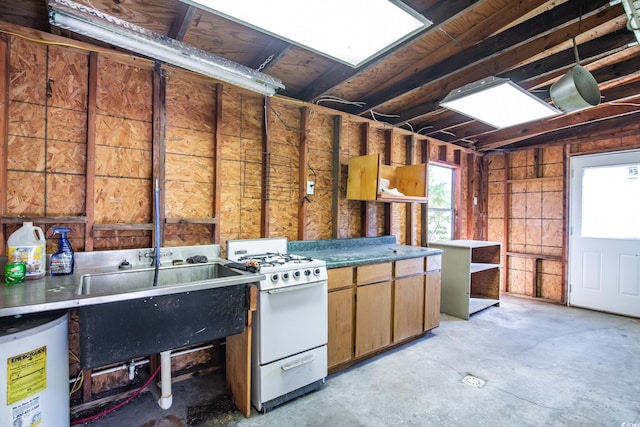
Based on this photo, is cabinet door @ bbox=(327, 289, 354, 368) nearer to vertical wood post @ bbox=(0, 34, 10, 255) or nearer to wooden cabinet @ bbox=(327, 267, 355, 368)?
wooden cabinet @ bbox=(327, 267, 355, 368)

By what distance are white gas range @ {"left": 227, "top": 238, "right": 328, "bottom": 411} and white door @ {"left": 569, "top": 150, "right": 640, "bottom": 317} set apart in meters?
4.35

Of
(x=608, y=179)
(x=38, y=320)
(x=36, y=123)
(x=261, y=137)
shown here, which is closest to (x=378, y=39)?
(x=261, y=137)

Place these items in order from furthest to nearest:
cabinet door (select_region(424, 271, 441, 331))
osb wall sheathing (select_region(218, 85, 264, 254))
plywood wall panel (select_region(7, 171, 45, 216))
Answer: cabinet door (select_region(424, 271, 441, 331))
osb wall sheathing (select_region(218, 85, 264, 254))
plywood wall panel (select_region(7, 171, 45, 216))

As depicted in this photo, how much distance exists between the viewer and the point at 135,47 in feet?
5.65

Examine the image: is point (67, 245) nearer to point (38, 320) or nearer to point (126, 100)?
point (38, 320)

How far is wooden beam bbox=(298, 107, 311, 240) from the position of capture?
3133 mm

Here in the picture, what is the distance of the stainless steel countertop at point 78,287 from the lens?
4.33 feet

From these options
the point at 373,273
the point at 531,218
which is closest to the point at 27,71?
the point at 373,273

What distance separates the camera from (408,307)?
3.14m

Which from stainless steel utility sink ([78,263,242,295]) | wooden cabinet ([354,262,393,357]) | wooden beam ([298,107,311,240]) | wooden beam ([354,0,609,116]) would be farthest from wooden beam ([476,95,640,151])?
stainless steel utility sink ([78,263,242,295])

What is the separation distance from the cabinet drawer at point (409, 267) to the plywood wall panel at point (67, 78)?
9.62 feet

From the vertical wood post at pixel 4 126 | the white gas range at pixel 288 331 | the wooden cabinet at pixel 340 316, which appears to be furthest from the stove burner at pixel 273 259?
the vertical wood post at pixel 4 126

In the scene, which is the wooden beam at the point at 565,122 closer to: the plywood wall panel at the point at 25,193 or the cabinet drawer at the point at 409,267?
the cabinet drawer at the point at 409,267

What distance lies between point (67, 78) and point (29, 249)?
3.96 ft
